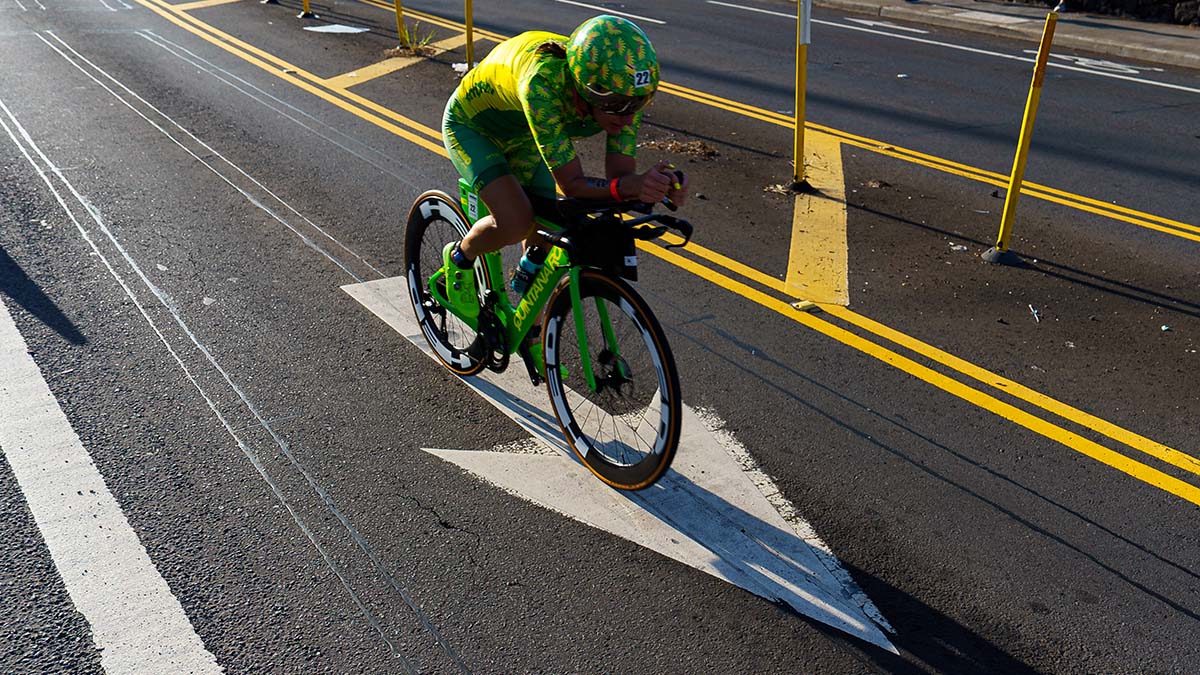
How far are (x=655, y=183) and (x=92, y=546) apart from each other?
96.8 inches

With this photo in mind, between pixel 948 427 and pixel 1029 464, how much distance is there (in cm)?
41

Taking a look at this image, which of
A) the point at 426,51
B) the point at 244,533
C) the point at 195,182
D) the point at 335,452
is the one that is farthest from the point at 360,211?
the point at 426,51

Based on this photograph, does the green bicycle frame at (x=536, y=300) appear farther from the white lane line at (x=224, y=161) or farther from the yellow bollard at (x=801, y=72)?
the yellow bollard at (x=801, y=72)

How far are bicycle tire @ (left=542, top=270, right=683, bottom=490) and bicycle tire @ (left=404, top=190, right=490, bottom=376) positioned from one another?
0.68 meters

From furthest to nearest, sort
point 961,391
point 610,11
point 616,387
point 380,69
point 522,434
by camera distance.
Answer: point 610,11
point 380,69
point 961,391
point 522,434
point 616,387

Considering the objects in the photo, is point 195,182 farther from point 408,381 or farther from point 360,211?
point 408,381

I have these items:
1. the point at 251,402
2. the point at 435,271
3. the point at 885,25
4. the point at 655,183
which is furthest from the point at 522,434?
the point at 885,25

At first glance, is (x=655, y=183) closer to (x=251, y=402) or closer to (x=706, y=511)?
(x=706, y=511)

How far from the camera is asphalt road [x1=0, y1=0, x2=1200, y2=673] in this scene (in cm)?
341

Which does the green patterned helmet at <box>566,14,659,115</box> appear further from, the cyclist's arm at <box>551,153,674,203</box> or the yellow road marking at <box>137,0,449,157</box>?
the yellow road marking at <box>137,0,449,157</box>

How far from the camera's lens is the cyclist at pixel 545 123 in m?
3.59

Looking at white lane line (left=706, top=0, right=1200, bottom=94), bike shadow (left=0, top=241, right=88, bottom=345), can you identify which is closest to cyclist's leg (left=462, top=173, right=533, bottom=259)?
bike shadow (left=0, top=241, right=88, bottom=345)

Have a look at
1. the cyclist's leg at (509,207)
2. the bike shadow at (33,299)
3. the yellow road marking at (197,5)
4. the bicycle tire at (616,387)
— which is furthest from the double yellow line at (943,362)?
the yellow road marking at (197,5)

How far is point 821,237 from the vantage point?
7191 mm
